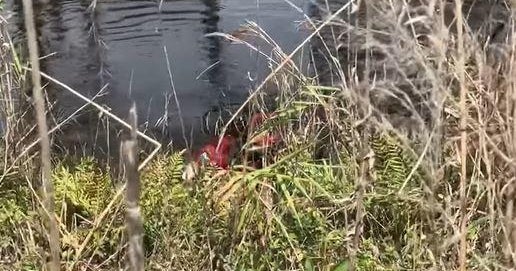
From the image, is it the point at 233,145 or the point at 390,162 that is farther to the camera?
the point at 233,145

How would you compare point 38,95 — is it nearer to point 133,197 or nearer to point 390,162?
point 133,197

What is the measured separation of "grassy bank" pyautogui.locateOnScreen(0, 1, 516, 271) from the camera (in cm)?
188

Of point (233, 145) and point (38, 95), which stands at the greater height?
point (38, 95)

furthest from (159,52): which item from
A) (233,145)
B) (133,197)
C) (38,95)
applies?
(133,197)

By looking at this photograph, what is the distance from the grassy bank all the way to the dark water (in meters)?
1.35

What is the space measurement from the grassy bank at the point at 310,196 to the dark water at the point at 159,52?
4.42 ft

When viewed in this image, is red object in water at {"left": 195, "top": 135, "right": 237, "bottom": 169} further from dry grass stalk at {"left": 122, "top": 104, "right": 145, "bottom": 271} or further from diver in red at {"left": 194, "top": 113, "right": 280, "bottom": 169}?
dry grass stalk at {"left": 122, "top": 104, "right": 145, "bottom": 271}

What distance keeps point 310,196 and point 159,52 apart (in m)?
2.67

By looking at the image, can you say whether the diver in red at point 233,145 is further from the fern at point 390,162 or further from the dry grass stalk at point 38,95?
the dry grass stalk at point 38,95

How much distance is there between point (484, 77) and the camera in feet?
5.93

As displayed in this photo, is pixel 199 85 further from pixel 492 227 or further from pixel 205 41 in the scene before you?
pixel 492 227

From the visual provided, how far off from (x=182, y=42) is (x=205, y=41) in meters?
0.15

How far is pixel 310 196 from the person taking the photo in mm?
2246

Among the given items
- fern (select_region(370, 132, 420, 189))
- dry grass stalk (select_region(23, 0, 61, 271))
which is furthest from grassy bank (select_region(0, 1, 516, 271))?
dry grass stalk (select_region(23, 0, 61, 271))
